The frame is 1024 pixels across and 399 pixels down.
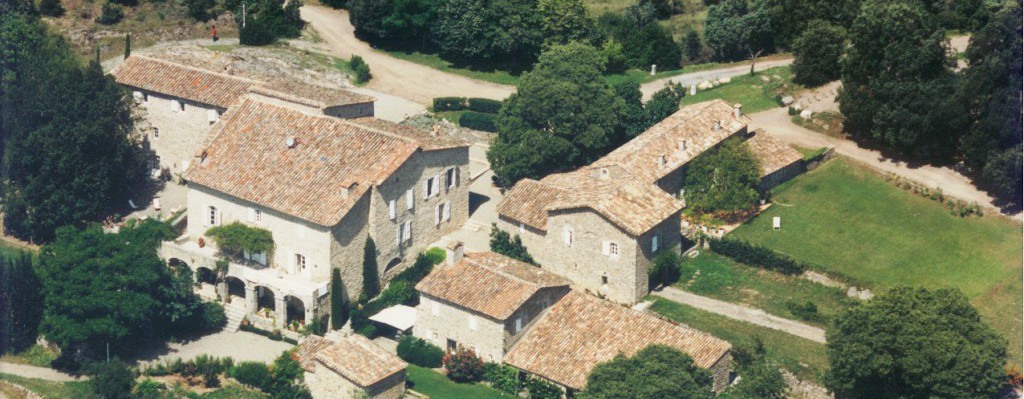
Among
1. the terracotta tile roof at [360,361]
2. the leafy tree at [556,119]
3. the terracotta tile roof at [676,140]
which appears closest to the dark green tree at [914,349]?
the terracotta tile roof at [676,140]

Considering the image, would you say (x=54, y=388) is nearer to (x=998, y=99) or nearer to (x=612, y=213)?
(x=612, y=213)

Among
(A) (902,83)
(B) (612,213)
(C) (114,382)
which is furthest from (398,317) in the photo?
(A) (902,83)

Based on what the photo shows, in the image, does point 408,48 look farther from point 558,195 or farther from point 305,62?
point 558,195

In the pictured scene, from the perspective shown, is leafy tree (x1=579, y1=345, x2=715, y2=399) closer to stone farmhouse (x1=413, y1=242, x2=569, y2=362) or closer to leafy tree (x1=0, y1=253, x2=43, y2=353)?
stone farmhouse (x1=413, y1=242, x2=569, y2=362)

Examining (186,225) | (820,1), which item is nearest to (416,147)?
(186,225)

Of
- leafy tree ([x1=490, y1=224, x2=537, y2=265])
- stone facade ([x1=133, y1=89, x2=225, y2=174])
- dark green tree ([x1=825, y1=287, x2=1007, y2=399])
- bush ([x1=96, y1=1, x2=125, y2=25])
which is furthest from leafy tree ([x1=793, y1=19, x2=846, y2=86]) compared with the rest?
bush ([x1=96, y1=1, x2=125, y2=25])

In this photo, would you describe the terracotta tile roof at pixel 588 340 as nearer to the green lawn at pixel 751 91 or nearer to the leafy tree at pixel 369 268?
the leafy tree at pixel 369 268

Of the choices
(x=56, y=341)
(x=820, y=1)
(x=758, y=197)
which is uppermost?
(x=820, y=1)

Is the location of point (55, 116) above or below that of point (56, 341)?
above
